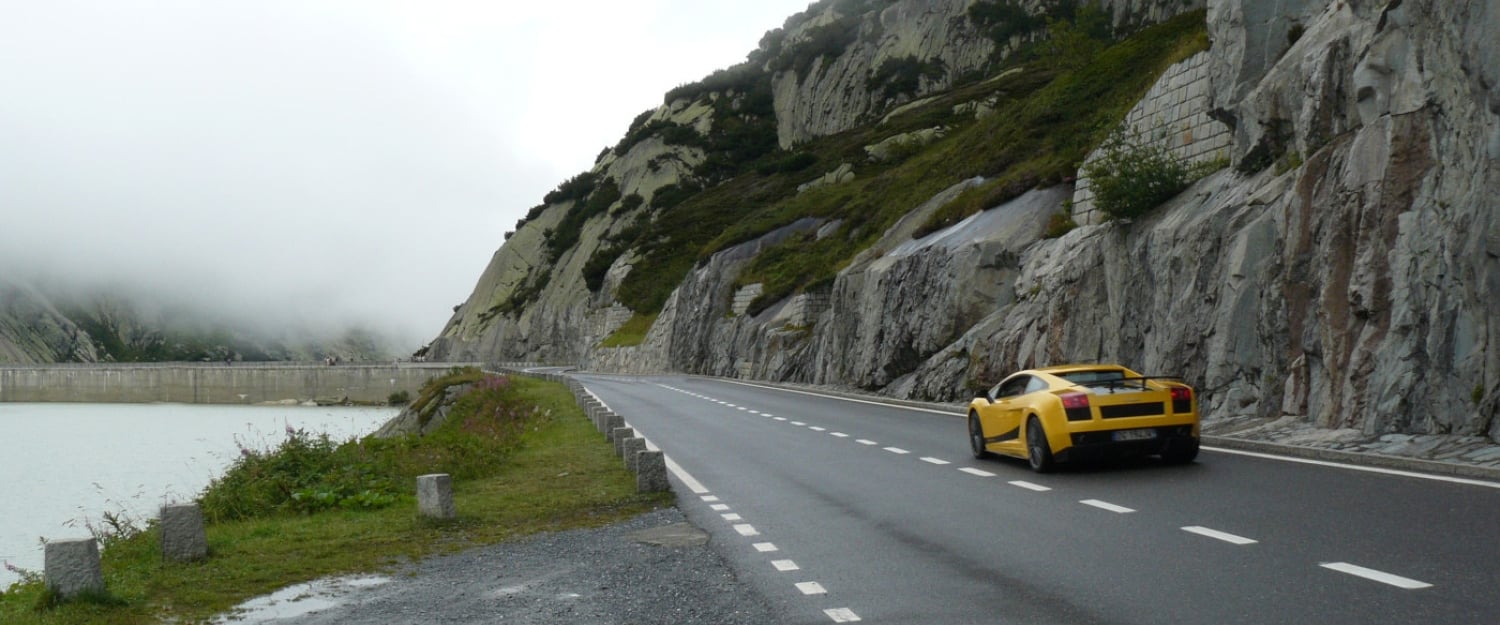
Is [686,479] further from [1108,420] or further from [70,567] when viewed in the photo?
[70,567]

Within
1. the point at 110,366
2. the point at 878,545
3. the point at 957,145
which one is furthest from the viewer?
the point at 110,366

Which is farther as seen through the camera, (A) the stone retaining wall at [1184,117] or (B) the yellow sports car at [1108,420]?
(A) the stone retaining wall at [1184,117]

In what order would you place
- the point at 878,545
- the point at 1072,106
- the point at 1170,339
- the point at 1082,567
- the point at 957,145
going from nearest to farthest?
the point at 1082,567 → the point at 878,545 → the point at 1170,339 → the point at 1072,106 → the point at 957,145

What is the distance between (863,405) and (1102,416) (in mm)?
18250

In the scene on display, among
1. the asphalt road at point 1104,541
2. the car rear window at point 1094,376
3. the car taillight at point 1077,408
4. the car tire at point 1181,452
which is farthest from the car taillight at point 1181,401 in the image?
the car taillight at point 1077,408

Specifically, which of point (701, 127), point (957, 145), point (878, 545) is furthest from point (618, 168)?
point (878, 545)

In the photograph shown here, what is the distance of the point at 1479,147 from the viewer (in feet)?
44.6

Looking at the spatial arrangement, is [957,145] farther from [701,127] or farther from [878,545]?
[701,127]

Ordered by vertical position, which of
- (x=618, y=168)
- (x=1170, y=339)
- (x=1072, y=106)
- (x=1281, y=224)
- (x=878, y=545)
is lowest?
(x=878, y=545)

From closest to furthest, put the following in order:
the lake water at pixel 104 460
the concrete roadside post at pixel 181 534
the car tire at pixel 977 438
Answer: the concrete roadside post at pixel 181 534
the car tire at pixel 977 438
the lake water at pixel 104 460

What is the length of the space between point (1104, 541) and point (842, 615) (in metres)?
2.93

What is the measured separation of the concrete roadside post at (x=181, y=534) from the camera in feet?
32.8

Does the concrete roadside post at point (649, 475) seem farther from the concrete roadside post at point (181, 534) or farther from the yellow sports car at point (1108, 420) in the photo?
the concrete roadside post at point (181, 534)

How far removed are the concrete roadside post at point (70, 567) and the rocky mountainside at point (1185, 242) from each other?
1311 centimetres
